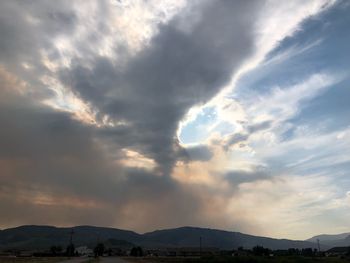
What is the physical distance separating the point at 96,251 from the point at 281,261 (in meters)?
126

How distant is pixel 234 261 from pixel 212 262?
19.8 feet

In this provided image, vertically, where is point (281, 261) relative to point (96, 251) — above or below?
below

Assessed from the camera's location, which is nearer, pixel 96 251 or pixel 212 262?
pixel 212 262

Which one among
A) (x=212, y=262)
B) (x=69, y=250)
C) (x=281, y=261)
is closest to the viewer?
(x=281, y=261)

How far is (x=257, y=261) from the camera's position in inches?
3639

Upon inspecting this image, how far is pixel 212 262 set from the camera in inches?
3831

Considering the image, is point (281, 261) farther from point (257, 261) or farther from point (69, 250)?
point (69, 250)

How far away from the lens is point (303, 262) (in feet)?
309

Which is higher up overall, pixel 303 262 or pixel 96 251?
pixel 96 251

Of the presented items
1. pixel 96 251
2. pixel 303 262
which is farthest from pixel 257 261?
pixel 96 251

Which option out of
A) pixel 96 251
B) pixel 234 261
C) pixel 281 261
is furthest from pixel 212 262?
pixel 96 251

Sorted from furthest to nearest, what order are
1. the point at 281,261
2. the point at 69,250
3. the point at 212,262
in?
the point at 69,250, the point at 212,262, the point at 281,261

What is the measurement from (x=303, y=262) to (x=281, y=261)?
6924 millimetres

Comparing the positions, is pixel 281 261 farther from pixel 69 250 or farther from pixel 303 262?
pixel 69 250
